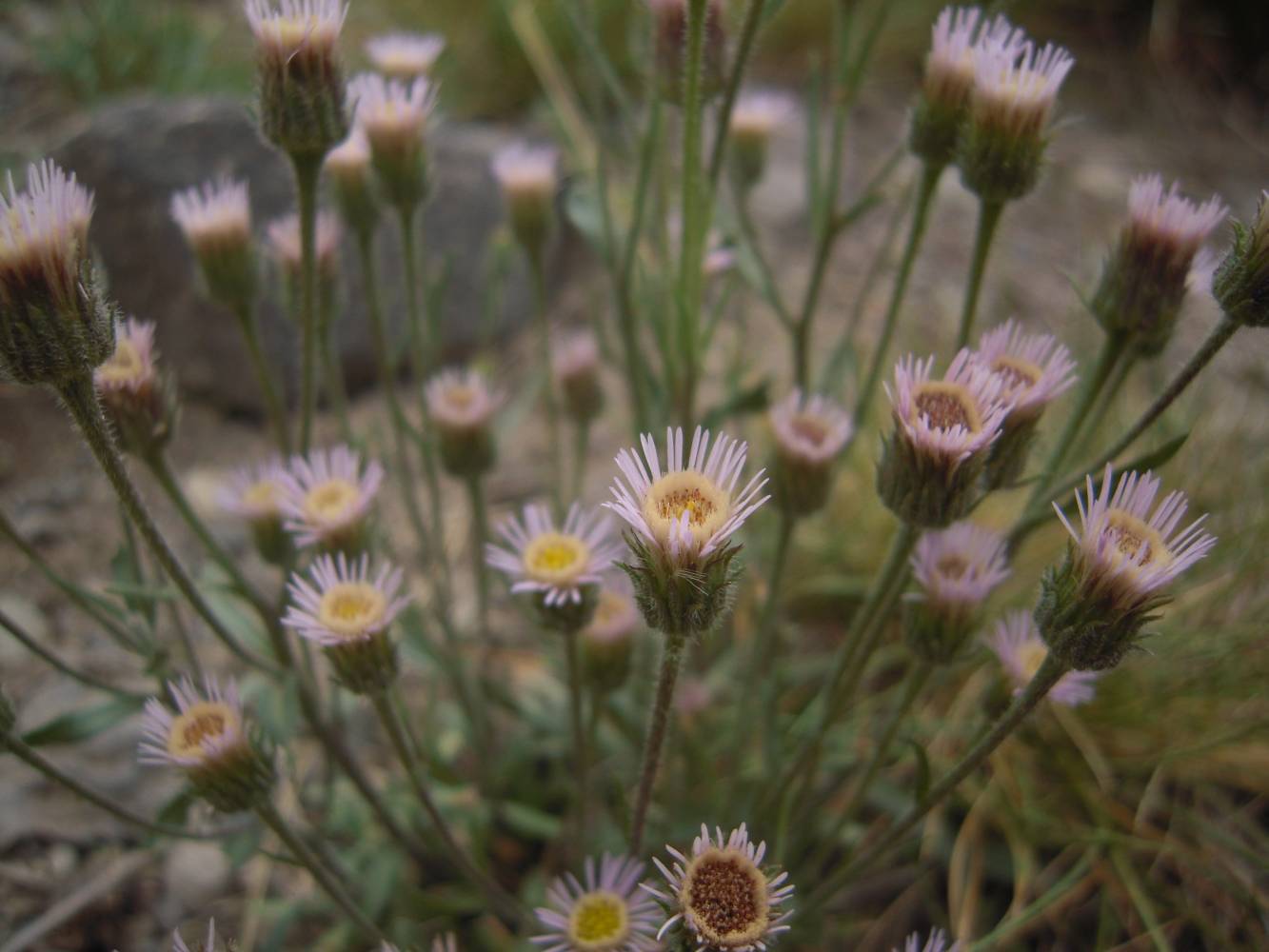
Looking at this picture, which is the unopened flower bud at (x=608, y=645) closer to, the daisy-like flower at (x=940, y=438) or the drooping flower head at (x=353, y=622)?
the drooping flower head at (x=353, y=622)

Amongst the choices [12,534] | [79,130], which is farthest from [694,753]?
[79,130]

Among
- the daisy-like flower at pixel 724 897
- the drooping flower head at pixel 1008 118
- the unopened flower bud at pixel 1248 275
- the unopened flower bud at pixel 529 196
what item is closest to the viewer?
the daisy-like flower at pixel 724 897

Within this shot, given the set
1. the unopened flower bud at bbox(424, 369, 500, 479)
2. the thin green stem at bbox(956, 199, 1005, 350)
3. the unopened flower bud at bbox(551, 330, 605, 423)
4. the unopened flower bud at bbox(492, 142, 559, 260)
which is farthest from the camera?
the unopened flower bud at bbox(551, 330, 605, 423)

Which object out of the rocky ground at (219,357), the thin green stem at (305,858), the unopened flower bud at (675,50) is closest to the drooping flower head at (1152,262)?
the rocky ground at (219,357)

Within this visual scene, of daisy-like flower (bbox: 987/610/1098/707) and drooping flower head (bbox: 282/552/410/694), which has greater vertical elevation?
drooping flower head (bbox: 282/552/410/694)

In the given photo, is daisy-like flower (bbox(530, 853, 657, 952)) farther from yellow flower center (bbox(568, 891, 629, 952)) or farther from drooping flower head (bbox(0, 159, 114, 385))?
drooping flower head (bbox(0, 159, 114, 385))

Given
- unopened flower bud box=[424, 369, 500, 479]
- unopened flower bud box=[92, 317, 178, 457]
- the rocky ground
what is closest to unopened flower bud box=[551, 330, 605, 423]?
the rocky ground
